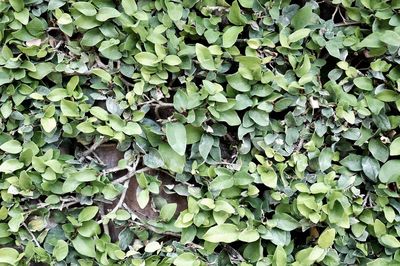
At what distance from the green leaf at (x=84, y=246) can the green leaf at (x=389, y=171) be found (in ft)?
3.14

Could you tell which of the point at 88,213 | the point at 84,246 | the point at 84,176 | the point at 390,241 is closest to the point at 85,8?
the point at 84,176

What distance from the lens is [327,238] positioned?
1443 mm

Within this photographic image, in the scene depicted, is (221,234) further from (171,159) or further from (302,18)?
(302,18)

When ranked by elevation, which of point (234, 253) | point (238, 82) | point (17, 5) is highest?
point (17, 5)

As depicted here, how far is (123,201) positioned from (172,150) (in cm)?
26

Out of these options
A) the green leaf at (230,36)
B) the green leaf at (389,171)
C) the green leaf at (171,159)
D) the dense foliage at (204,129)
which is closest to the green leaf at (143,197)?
the dense foliage at (204,129)

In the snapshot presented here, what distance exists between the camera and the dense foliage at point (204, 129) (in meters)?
1.48

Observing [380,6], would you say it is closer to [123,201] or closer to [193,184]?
[193,184]

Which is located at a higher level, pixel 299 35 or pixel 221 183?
pixel 299 35

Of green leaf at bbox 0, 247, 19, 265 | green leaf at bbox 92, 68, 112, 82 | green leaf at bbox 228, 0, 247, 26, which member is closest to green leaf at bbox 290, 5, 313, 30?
green leaf at bbox 228, 0, 247, 26

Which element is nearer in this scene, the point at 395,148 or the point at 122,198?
the point at 395,148

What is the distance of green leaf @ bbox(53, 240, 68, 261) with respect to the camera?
152 cm

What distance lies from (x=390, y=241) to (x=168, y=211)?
71 cm

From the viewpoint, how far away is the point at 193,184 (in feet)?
5.10
